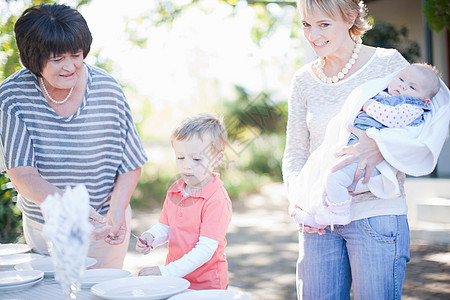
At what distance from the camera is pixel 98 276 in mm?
1841

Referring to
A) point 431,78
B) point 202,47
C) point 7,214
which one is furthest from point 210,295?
point 202,47

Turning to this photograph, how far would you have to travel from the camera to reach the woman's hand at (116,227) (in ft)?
6.88

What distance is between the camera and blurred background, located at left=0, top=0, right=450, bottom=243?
4.11 meters

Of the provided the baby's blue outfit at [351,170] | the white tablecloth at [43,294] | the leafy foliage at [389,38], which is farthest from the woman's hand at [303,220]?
the leafy foliage at [389,38]

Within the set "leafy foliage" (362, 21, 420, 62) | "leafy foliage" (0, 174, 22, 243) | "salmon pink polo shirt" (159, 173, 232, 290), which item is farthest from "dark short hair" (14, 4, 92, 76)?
"leafy foliage" (362, 21, 420, 62)

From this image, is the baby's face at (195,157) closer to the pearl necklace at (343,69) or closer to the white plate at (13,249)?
the pearl necklace at (343,69)

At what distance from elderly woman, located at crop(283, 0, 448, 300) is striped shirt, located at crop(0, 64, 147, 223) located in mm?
751

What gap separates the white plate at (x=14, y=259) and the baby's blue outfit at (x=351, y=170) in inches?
49.5

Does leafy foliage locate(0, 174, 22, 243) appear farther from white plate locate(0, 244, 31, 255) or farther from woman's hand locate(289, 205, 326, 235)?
woman's hand locate(289, 205, 326, 235)

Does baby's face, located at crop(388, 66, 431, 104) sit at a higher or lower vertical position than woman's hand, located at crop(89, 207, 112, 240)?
higher

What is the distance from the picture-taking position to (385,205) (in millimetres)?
1782

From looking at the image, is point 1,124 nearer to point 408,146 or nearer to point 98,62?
point 408,146

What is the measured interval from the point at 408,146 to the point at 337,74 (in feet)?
1.36

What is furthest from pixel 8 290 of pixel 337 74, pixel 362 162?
pixel 337 74
